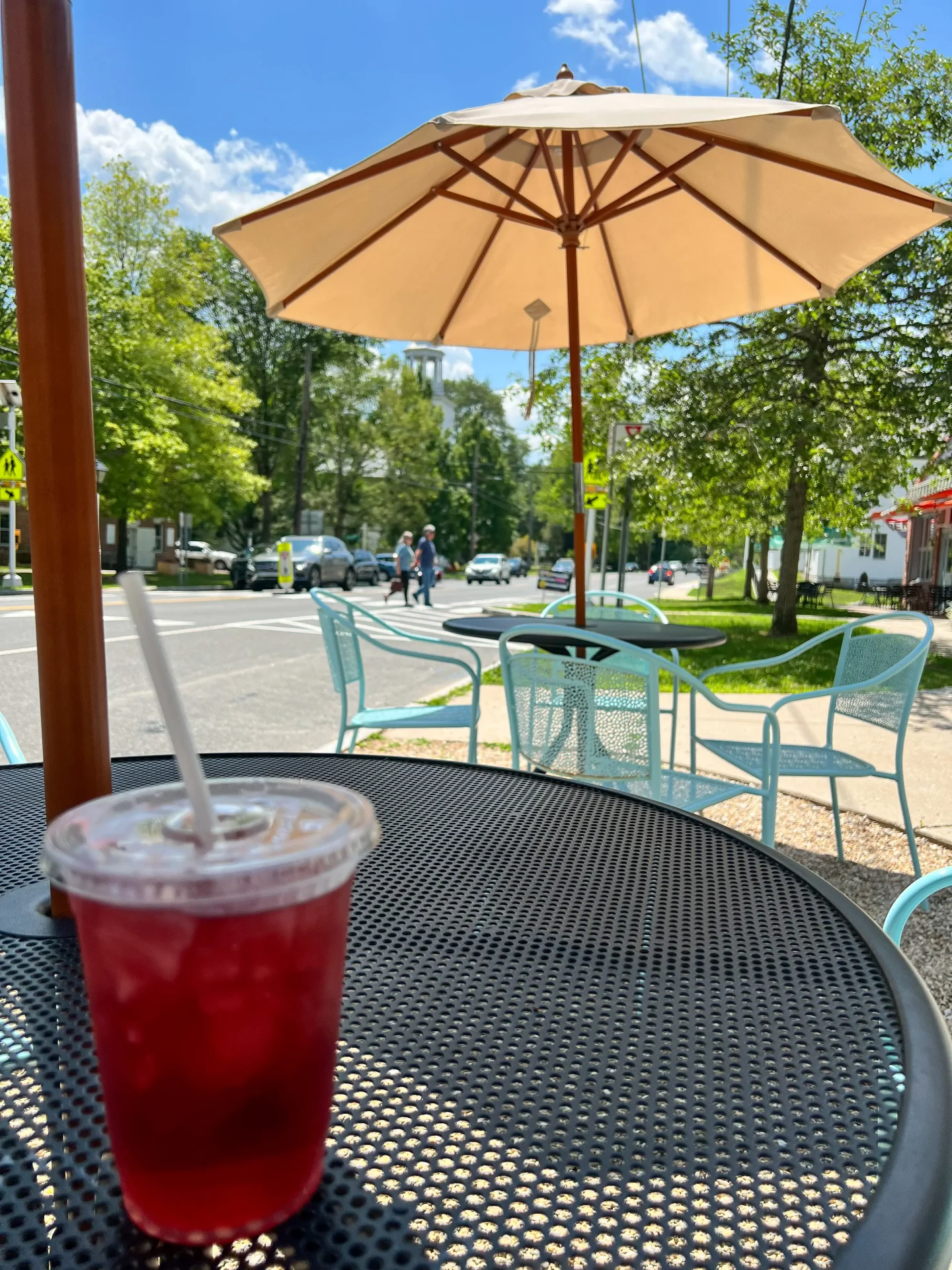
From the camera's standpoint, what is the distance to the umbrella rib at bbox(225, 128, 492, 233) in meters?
3.21

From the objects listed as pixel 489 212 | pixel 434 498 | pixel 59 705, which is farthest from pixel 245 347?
pixel 59 705

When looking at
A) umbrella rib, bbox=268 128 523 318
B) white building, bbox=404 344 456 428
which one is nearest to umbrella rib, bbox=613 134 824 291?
umbrella rib, bbox=268 128 523 318

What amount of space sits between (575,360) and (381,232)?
3.33ft

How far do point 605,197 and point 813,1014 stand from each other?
4057mm

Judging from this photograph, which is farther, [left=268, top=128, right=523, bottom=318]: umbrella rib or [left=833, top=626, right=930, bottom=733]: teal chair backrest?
[left=268, top=128, right=523, bottom=318]: umbrella rib

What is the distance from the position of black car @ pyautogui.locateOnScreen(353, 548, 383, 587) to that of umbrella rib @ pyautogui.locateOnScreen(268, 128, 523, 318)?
27.0 metres

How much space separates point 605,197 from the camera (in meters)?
4.19

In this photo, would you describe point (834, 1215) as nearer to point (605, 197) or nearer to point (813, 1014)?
point (813, 1014)

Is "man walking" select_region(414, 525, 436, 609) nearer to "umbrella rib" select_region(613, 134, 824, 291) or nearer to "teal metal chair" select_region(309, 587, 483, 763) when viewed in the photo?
"teal metal chair" select_region(309, 587, 483, 763)

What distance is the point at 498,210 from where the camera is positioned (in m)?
Result: 3.75

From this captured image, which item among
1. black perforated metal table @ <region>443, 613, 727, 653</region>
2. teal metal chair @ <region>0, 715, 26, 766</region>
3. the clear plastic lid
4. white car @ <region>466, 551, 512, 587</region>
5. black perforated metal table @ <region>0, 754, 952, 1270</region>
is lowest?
white car @ <region>466, 551, 512, 587</region>

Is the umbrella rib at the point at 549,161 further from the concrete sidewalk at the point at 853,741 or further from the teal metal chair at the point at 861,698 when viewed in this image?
the concrete sidewalk at the point at 853,741

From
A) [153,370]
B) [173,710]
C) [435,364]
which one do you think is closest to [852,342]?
[173,710]

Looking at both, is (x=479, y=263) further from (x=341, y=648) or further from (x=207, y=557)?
(x=207, y=557)
